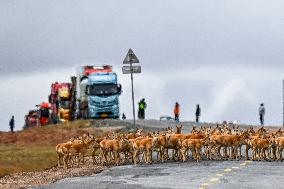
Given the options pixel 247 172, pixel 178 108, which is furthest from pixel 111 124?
pixel 247 172

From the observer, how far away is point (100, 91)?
75.3m

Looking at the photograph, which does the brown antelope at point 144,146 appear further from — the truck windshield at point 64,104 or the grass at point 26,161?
the truck windshield at point 64,104

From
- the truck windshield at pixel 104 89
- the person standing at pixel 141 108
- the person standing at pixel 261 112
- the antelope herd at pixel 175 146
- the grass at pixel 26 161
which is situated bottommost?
the grass at pixel 26 161

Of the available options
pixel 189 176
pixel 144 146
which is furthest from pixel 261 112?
pixel 189 176

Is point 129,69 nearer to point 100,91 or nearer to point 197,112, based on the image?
point 100,91

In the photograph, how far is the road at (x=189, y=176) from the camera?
24.4m

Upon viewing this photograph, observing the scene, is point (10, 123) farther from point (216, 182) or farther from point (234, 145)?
point (216, 182)

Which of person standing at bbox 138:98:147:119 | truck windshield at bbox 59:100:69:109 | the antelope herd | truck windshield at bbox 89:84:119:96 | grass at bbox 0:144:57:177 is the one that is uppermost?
truck windshield at bbox 89:84:119:96

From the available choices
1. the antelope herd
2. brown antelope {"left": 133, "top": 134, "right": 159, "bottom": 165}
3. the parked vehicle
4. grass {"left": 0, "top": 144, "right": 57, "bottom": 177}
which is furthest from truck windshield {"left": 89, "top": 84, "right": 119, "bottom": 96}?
brown antelope {"left": 133, "top": 134, "right": 159, "bottom": 165}

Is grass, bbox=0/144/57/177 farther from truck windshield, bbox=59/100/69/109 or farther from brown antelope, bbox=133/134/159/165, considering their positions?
truck windshield, bbox=59/100/69/109

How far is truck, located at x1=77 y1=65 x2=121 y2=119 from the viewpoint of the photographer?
74938mm

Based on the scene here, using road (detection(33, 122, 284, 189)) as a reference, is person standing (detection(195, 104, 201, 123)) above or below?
above

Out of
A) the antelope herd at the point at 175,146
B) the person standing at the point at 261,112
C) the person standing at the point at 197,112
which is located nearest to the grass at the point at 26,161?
the antelope herd at the point at 175,146

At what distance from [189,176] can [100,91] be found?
48.5m
